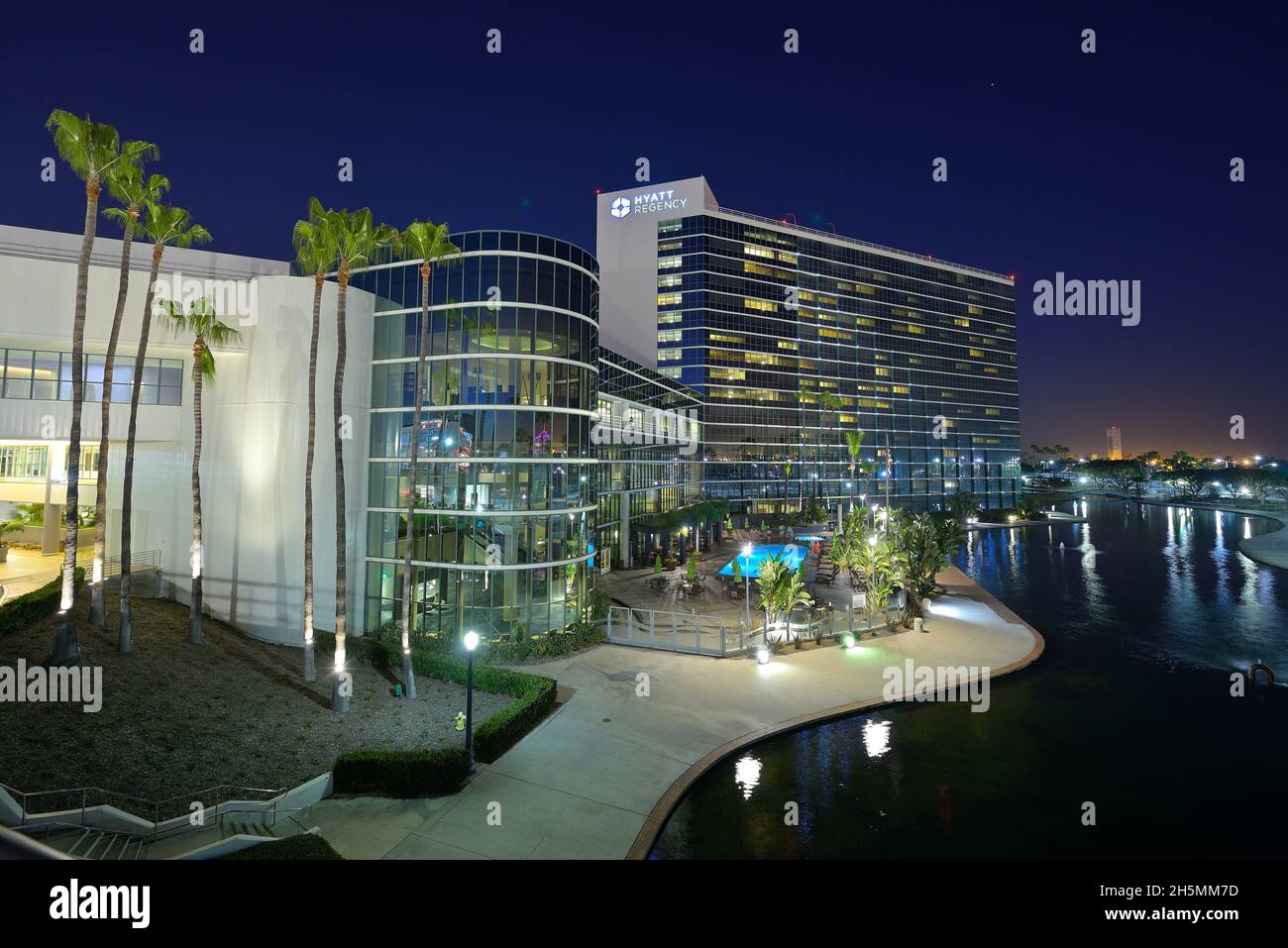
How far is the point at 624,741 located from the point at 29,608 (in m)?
20.5

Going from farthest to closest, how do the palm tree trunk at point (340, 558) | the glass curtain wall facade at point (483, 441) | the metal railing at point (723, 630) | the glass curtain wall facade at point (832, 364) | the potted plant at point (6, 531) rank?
the glass curtain wall facade at point (832, 364), the potted plant at point (6, 531), the metal railing at point (723, 630), the glass curtain wall facade at point (483, 441), the palm tree trunk at point (340, 558)

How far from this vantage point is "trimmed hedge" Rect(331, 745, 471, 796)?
14.1 metres

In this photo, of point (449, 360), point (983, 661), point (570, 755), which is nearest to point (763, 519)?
point (983, 661)

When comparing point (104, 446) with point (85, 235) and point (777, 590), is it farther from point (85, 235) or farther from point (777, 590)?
point (777, 590)

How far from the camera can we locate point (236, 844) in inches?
439

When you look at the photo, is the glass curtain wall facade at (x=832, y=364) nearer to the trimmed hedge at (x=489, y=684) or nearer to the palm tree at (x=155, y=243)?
the trimmed hedge at (x=489, y=684)

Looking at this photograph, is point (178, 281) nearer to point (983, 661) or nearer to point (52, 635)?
point (52, 635)

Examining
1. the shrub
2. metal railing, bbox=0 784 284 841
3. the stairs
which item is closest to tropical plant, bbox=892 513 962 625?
the shrub

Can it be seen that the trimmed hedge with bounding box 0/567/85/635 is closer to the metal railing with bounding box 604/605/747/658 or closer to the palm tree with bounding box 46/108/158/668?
the palm tree with bounding box 46/108/158/668

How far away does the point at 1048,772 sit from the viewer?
1667 cm

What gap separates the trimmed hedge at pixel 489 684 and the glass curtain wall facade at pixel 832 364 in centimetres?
7072

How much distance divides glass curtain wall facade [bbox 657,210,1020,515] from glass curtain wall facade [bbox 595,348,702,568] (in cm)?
3089

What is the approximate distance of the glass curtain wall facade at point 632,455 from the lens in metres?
39.8

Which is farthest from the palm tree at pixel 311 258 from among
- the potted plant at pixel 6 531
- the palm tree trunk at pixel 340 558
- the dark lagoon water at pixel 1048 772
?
the potted plant at pixel 6 531
